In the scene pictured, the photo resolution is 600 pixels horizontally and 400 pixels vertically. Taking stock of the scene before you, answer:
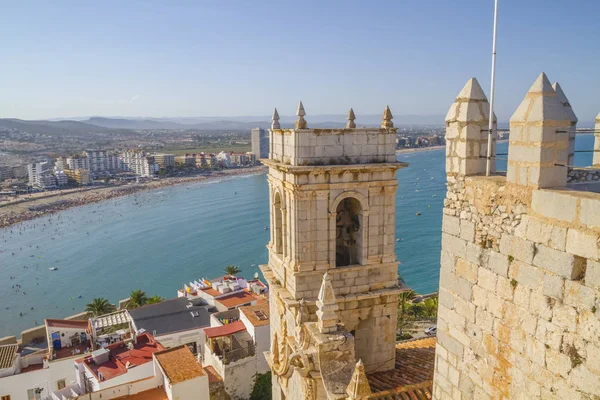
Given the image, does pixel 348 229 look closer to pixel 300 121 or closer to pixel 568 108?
pixel 300 121

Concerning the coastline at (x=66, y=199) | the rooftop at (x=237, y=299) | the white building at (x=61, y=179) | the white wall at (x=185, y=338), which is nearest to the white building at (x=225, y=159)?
the coastline at (x=66, y=199)

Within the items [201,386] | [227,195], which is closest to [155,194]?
[227,195]

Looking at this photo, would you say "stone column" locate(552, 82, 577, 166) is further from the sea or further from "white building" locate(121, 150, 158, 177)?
"white building" locate(121, 150, 158, 177)

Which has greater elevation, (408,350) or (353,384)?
(353,384)

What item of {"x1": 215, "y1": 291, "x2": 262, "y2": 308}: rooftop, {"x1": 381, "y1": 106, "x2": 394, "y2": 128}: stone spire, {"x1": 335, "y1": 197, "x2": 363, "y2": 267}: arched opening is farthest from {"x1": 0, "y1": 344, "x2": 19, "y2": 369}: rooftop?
{"x1": 381, "y1": 106, "x2": 394, "y2": 128}: stone spire

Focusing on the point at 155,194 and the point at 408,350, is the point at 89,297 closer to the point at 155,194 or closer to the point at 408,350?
the point at 408,350

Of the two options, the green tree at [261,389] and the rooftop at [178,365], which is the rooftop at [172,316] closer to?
the rooftop at [178,365]
